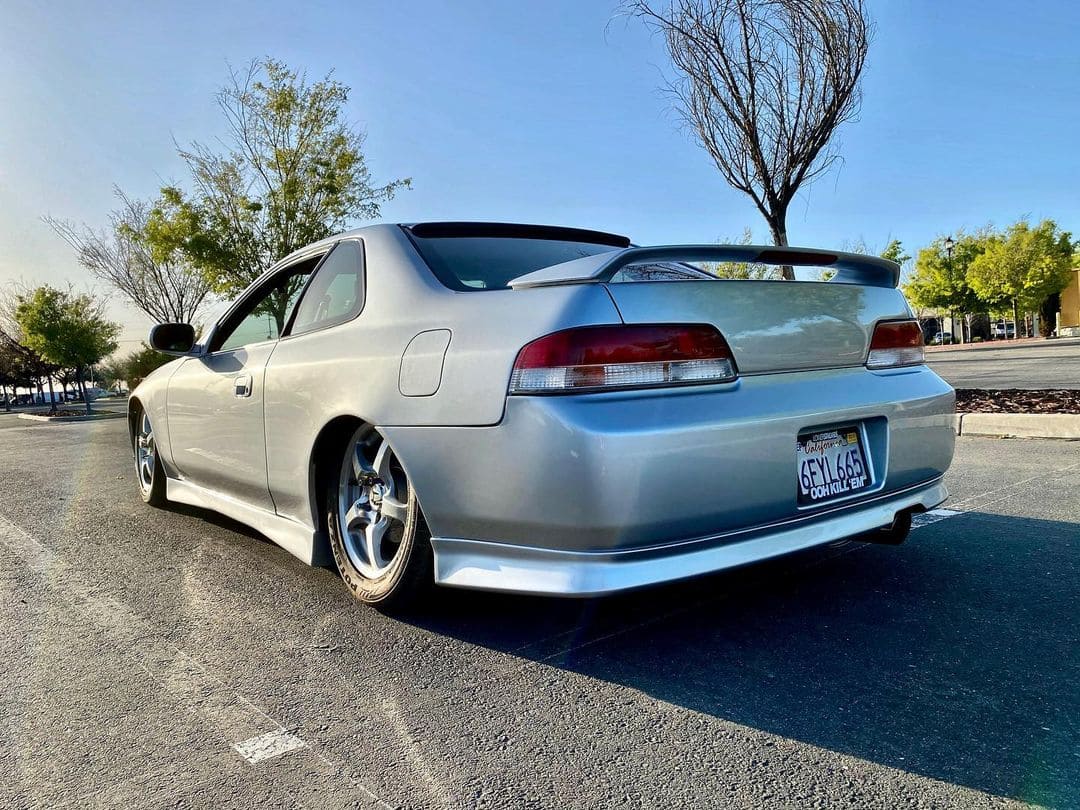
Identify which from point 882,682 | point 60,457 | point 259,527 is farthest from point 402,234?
point 60,457

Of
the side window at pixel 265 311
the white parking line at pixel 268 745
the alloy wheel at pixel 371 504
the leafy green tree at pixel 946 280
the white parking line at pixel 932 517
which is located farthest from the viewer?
the leafy green tree at pixel 946 280

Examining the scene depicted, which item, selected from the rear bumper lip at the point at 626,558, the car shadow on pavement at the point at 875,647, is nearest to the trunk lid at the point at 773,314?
the rear bumper lip at the point at 626,558

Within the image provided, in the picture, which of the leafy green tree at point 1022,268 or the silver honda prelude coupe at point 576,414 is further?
the leafy green tree at point 1022,268

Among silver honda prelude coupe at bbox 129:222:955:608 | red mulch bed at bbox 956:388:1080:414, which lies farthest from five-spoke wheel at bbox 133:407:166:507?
red mulch bed at bbox 956:388:1080:414

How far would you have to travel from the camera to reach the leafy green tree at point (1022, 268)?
49250 mm

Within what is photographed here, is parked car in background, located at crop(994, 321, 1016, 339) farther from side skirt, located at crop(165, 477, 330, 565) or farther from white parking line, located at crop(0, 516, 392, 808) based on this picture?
white parking line, located at crop(0, 516, 392, 808)

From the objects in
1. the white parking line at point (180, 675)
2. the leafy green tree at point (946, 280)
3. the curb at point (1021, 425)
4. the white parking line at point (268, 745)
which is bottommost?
the white parking line at point (268, 745)

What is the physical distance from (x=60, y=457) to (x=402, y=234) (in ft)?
25.3

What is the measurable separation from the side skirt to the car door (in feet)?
0.14

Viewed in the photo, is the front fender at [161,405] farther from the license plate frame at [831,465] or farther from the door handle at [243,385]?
the license plate frame at [831,465]

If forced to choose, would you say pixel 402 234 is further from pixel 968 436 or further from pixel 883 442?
pixel 968 436

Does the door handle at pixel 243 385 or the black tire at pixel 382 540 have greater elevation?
the door handle at pixel 243 385

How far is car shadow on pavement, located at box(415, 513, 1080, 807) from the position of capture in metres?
1.82

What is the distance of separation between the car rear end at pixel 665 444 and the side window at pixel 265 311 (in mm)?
1548
